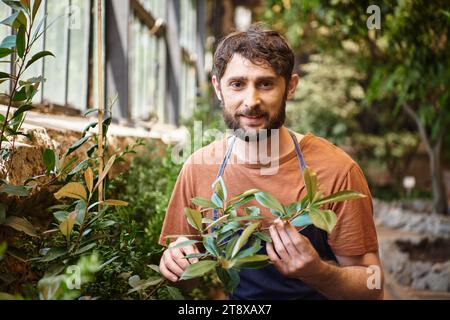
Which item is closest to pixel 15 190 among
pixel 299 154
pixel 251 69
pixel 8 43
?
pixel 8 43

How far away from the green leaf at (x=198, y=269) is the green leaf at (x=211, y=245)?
1.2 inches

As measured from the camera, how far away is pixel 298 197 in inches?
57.8

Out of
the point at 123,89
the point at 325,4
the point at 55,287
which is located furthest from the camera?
the point at 123,89

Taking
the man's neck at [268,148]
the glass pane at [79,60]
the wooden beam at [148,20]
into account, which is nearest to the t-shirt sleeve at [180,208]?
the man's neck at [268,148]

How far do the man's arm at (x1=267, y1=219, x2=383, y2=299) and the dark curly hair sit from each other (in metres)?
0.51

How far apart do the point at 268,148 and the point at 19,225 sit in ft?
2.28

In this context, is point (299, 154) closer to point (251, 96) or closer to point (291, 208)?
point (251, 96)

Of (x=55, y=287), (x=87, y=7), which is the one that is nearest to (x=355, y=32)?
(x=87, y=7)

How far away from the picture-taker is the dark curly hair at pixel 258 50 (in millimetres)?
1417

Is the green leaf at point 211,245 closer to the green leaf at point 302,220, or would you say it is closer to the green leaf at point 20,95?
the green leaf at point 302,220
